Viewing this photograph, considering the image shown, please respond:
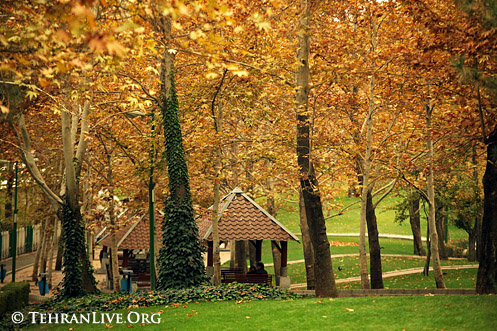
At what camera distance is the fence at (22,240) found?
149ft

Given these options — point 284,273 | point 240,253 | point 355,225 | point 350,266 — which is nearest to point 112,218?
point 284,273

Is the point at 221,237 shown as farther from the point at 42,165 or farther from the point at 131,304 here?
the point at 42,165

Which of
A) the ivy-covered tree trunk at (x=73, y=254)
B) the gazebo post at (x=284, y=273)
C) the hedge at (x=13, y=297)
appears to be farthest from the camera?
the gazebo post at (x=284, y=273)

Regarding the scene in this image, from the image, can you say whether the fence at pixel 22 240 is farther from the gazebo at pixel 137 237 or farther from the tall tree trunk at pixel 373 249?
the tall tree trunk at pixel 373 249

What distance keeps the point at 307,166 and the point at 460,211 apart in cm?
1603

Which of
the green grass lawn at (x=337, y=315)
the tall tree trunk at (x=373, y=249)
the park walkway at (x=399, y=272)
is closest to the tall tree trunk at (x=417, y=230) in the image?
the park walkway at (x=399, y=272)

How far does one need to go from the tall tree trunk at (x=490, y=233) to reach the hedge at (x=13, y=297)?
15.4 metres

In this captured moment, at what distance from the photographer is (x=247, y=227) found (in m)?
23.2

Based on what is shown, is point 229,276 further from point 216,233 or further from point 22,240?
point 22,240

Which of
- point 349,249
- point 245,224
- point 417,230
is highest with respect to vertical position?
point 245,224

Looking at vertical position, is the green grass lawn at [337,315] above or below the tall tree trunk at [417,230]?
below

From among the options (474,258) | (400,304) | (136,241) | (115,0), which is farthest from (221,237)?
(474,258)

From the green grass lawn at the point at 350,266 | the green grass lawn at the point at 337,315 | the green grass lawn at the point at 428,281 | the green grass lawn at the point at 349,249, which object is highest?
the green grass lawn at the point at 349,249

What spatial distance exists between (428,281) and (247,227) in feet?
30.5
